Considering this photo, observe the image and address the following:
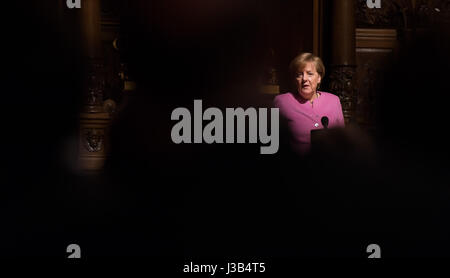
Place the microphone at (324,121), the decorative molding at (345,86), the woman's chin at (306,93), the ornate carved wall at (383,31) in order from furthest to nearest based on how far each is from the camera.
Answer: the ornate carved wall at (383,31) < the decorative molding at (345,86) < the woman's chin at (306,93) < the microphone at (324,121)

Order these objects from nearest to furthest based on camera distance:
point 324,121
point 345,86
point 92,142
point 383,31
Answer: point 324,121 < point 92,142 < point 345,86 < point 383,31

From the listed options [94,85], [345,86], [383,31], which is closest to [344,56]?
[345,86]

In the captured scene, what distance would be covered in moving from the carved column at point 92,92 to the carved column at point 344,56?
1298 mm

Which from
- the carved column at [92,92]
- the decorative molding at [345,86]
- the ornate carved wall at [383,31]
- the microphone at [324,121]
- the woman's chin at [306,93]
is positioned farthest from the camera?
the ornate carved wall at [383,31]

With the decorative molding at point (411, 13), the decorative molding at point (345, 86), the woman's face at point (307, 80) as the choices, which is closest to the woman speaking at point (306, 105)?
the woman's face at point (307, 80)

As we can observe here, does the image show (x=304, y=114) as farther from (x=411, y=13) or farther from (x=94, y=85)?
(x=411, y=13)

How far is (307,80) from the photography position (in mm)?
3246

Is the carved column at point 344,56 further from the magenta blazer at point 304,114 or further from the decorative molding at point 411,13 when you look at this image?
the magenta blazer at point 304,114

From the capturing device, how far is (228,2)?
4.09 m

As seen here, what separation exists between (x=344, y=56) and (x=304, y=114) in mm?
851

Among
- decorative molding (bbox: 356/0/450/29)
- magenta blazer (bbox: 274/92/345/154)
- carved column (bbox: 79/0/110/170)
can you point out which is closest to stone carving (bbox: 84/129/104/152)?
carved column (bbox: 79/0/110/170)

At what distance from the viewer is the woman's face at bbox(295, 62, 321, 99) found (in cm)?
322

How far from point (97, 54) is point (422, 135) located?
1916 millimetres

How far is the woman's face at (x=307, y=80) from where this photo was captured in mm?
3217
